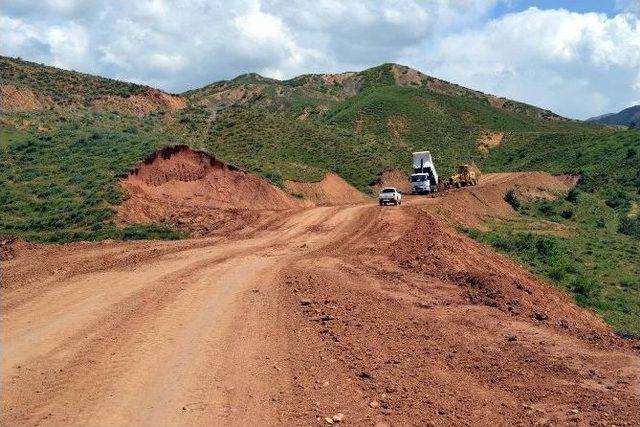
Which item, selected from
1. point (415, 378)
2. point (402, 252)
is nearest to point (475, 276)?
point (402, 252)

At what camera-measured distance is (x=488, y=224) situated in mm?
39875

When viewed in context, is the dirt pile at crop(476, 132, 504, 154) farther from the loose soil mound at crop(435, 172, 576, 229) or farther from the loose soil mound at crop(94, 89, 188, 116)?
the loose soil mound at crop(94, 89, 188, 116)

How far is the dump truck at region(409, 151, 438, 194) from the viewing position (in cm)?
5194

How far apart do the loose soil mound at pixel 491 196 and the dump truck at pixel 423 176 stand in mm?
2557

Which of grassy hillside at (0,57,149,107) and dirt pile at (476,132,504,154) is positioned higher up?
grassy hillside at (0,57,149,107)

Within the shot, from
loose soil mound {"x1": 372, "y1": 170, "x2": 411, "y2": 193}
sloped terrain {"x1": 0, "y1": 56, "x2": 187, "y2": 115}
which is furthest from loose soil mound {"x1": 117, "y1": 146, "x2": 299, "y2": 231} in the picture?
sloped terrain {"x1": 0, "y1": 56, "x2": 187, "y2": 115}

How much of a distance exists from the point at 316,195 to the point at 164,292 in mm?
33115

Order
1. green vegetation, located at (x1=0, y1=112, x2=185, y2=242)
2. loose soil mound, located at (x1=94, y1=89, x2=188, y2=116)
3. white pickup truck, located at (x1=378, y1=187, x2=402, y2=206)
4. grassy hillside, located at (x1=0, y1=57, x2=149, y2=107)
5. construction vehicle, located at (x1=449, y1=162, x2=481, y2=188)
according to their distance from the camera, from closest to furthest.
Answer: green vegetation, located at (x1=0, y1=112, x2=185, y2=242)
white pickup truck, located at (x1=378, y1=187, x2=402, y2=206)
construction vehicle, located at (x1=449, y1=162, x2=481, y2=188)
grassy hillside, located at (x1=0, y1=57, x2=149, y2=107)
loose soil mound, located at (x1=94, y1=89, x2=188, y2=116)

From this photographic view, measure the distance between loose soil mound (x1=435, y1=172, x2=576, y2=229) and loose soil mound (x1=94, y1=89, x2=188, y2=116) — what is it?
4105 centimetres

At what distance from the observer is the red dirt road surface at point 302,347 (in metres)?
9.00

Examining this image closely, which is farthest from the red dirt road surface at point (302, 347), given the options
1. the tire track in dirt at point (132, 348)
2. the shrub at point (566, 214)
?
the shrub at point (566, 214)

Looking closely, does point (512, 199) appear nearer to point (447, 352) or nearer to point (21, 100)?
point (447, 352)

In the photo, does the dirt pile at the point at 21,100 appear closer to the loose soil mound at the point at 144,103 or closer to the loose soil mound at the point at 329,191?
the loose soil mound at the point at 144,103

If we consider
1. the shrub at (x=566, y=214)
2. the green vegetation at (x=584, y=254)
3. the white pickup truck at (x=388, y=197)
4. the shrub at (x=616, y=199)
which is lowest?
the green vegetation at (x=584, y=254)
